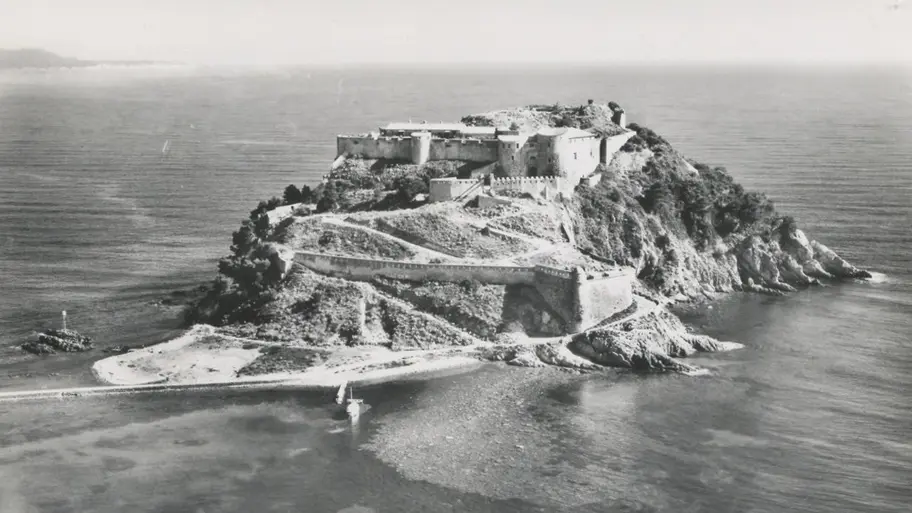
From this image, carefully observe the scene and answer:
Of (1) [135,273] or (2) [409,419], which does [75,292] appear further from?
(2) [409,419]

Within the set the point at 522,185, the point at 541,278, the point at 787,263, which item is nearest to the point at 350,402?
the point at 541,278

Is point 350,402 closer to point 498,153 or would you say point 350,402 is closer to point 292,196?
point 498,153

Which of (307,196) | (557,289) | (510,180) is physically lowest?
(557,289)

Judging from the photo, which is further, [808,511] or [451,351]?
[451,351]

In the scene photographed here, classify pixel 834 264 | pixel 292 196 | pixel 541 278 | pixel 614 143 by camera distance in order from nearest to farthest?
1. pixel 541 278
2. pixel 834 264
3. pixel 292 196
4. pixel 614 143

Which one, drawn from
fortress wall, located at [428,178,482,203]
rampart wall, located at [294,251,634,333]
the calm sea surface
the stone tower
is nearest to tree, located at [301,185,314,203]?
the stone tower

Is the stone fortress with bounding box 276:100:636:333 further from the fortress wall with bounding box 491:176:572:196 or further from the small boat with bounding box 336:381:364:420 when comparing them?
the small boat with bounding box 336:381:364:420

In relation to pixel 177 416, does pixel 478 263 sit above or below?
above

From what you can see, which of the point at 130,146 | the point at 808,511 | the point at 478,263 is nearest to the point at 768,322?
the point at 478,263
